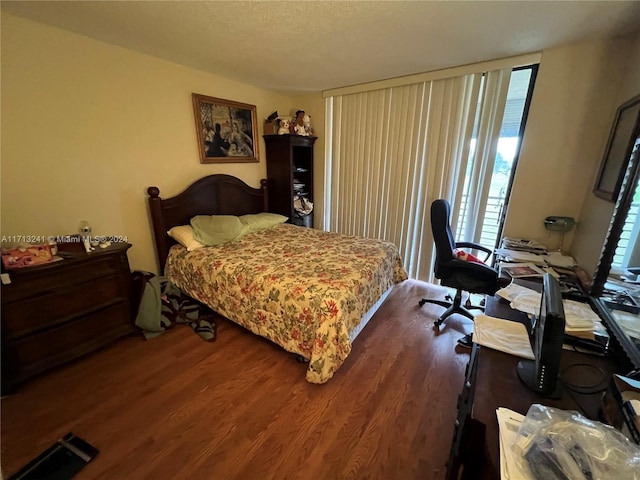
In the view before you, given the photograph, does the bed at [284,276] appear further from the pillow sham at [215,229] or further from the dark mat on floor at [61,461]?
the dark mat on floor at [61,461]

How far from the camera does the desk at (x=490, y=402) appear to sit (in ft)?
2.50

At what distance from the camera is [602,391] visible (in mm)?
881

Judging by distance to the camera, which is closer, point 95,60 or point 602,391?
point 602,391

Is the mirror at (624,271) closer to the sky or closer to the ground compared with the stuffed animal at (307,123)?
closer to the ground

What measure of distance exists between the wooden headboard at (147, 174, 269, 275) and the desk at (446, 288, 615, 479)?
2.76m

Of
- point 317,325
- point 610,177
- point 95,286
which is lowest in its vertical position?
point 317,325

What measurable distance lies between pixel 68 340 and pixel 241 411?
4.52 feet

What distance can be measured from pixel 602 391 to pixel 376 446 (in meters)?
1.04

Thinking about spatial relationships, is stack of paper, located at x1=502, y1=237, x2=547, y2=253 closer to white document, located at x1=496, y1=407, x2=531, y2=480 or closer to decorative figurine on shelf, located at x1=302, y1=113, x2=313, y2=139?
white document, located at x1=496, y1=407, x2=531, y2=480

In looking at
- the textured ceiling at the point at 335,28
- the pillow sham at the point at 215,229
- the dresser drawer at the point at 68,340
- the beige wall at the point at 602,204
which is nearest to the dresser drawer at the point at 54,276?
the dresser drawer at the point at 68,340

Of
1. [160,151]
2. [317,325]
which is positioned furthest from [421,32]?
[160,151]

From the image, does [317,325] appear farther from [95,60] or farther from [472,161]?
[95,60]

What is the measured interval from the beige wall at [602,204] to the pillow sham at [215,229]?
2.91 m

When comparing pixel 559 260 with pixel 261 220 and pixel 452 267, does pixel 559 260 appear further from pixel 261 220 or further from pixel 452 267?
pixel 261 220
